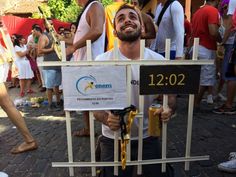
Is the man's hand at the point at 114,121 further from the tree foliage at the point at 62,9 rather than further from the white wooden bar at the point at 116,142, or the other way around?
the tree foliage at the point at 62,9

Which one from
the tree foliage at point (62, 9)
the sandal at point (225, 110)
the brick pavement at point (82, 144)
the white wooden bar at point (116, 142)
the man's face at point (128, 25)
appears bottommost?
the brick pavement at point (82, 144)

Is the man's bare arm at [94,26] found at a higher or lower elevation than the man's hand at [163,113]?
higher

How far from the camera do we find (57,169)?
11.5 ft

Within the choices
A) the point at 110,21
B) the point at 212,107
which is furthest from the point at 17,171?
the point at 212,107

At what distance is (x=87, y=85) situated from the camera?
97.8 inches

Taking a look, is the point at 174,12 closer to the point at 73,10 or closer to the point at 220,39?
the point at 220,39

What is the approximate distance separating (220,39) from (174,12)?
1415 millimetres

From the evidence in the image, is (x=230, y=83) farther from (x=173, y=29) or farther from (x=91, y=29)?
(x=91, y=29)

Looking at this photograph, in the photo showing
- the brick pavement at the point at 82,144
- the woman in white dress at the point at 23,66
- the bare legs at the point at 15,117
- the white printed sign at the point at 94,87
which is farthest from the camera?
the woman in white dress at the point at 23,66

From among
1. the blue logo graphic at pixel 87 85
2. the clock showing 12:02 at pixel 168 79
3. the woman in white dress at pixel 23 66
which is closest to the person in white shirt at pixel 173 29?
the clock showing 12:02 at pixel 168 79

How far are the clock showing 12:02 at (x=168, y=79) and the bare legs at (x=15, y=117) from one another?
208 centimetres

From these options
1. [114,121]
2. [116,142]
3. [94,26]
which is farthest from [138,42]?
[94,26]

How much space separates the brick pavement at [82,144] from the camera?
11.3 feet

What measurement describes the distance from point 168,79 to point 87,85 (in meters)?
0.61
